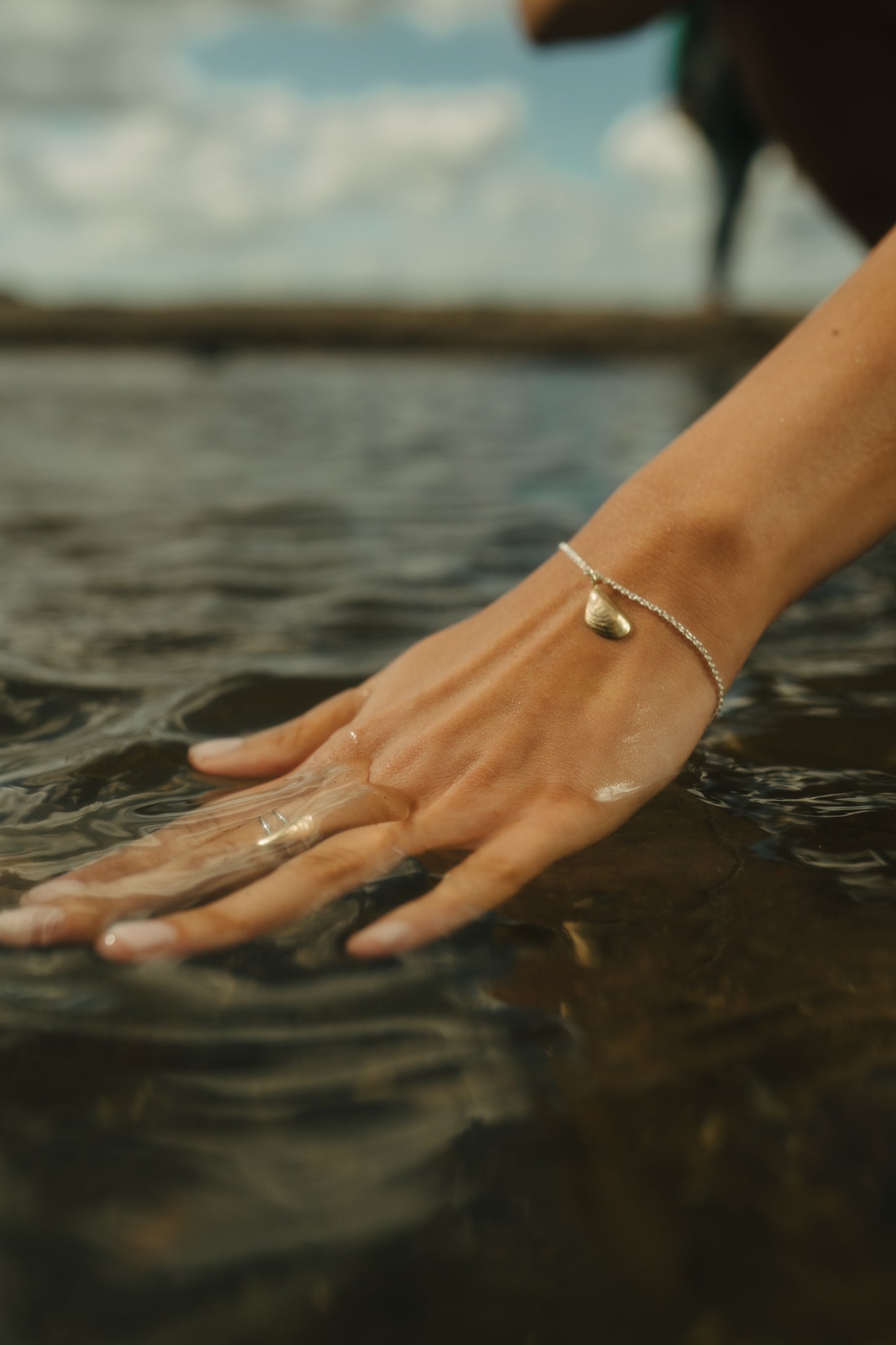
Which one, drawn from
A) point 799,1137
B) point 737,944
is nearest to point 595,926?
point 737,944

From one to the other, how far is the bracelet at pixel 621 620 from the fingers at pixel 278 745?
0.39 m

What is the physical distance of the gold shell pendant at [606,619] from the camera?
1.24 metres

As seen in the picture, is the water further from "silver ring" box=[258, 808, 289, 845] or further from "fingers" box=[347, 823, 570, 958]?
"silver ring" box=[258, 808, 289, 845]

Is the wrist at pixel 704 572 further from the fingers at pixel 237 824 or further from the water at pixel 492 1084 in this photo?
the fingers at pixel 237 824

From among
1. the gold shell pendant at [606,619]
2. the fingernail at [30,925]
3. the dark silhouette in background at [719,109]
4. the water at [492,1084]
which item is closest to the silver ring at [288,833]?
the water at [492,1084]

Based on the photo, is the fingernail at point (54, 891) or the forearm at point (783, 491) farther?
the forearm at point (783, 491)

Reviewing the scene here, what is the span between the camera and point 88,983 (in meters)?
0.88

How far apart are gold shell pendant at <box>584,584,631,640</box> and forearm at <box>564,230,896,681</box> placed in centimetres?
5

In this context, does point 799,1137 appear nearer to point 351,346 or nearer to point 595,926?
point 595,926

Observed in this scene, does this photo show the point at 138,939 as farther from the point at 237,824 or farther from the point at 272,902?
the point at 237,824

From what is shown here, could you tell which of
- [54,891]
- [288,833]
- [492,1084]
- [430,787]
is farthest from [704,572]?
[54,891]

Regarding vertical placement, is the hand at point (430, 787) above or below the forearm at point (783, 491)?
below

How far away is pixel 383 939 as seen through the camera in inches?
36.0

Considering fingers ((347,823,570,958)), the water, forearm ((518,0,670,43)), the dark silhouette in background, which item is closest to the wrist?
the water
